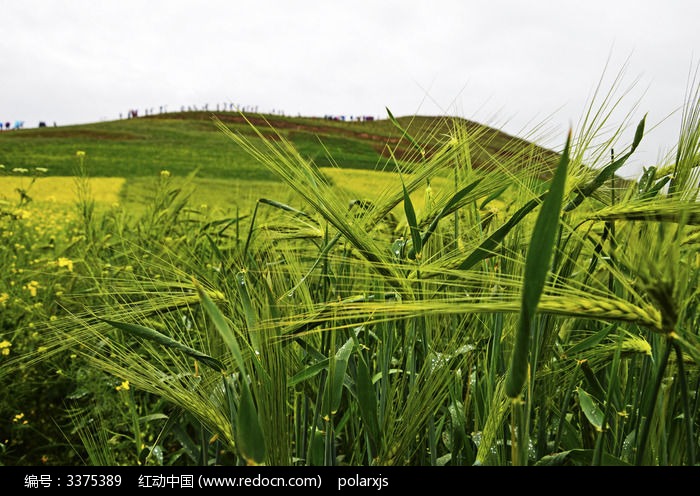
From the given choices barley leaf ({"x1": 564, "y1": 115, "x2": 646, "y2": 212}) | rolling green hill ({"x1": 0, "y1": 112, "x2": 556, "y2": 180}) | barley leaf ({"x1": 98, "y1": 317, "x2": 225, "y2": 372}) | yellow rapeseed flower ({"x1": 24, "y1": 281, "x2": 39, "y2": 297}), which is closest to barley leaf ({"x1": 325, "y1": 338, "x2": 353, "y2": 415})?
barley leaf ({"x1": 98, "y1": 317, "x2": 225, "y2": 372})

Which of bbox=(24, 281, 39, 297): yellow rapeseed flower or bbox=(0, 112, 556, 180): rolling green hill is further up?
bbox=(0, 112, 556, 180): rolling green hill

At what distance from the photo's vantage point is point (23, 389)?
221cm

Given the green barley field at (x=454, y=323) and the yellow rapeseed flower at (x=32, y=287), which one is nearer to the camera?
the green barley field at (x=454, y=323)

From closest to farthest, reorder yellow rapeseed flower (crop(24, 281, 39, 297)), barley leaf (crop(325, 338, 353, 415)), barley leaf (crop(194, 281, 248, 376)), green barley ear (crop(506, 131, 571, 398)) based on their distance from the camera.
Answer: green barley ear (crop(506, 131, 571, 398)) < barley leaf (crop(194, 281, 248, 376)) < barley leaf (crop(325, 338, 353, 415)) < yellow rapeseed flower (crop(24, 281, 39, 297))

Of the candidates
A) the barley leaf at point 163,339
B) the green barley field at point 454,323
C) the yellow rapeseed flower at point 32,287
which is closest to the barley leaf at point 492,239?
the green barley field at point 454,323

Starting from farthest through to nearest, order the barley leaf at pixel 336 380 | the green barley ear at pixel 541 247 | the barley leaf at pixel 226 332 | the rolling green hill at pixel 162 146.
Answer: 1. the rolling green hill at pixel 162 146
2. the barley leaf at pixel 336 380
3. the barley leaf at pixel 226 332
4. the green barley ear at pixel 541 247

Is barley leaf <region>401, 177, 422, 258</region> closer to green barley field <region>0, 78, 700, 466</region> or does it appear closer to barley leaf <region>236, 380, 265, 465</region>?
green barley field <region>0, 78, 700, 466</region>

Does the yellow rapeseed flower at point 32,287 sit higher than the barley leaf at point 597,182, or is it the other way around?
the barley leaf at point 597,182

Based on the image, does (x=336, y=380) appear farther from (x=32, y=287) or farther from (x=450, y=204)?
(x=32, y=287)

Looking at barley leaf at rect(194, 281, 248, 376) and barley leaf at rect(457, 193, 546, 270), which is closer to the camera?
barley leaf at rect(194, 281, 248, 376)

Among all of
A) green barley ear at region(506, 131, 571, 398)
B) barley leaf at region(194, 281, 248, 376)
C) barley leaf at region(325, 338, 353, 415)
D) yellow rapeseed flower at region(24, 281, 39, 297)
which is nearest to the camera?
green barley ear at region(506, 131, 571, 398)

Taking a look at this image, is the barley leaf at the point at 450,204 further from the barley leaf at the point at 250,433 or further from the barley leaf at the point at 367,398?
the barley leaf at the point at 250,433

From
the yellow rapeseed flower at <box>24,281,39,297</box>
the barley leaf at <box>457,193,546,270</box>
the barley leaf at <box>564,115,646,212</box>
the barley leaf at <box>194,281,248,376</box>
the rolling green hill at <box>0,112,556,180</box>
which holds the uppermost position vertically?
the rolling green hill at <box>0,112,556,180</box>

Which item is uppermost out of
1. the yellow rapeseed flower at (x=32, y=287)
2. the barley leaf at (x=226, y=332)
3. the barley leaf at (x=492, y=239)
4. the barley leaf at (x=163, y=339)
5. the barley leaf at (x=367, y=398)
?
the barley leaf at (x=492, y=239)
